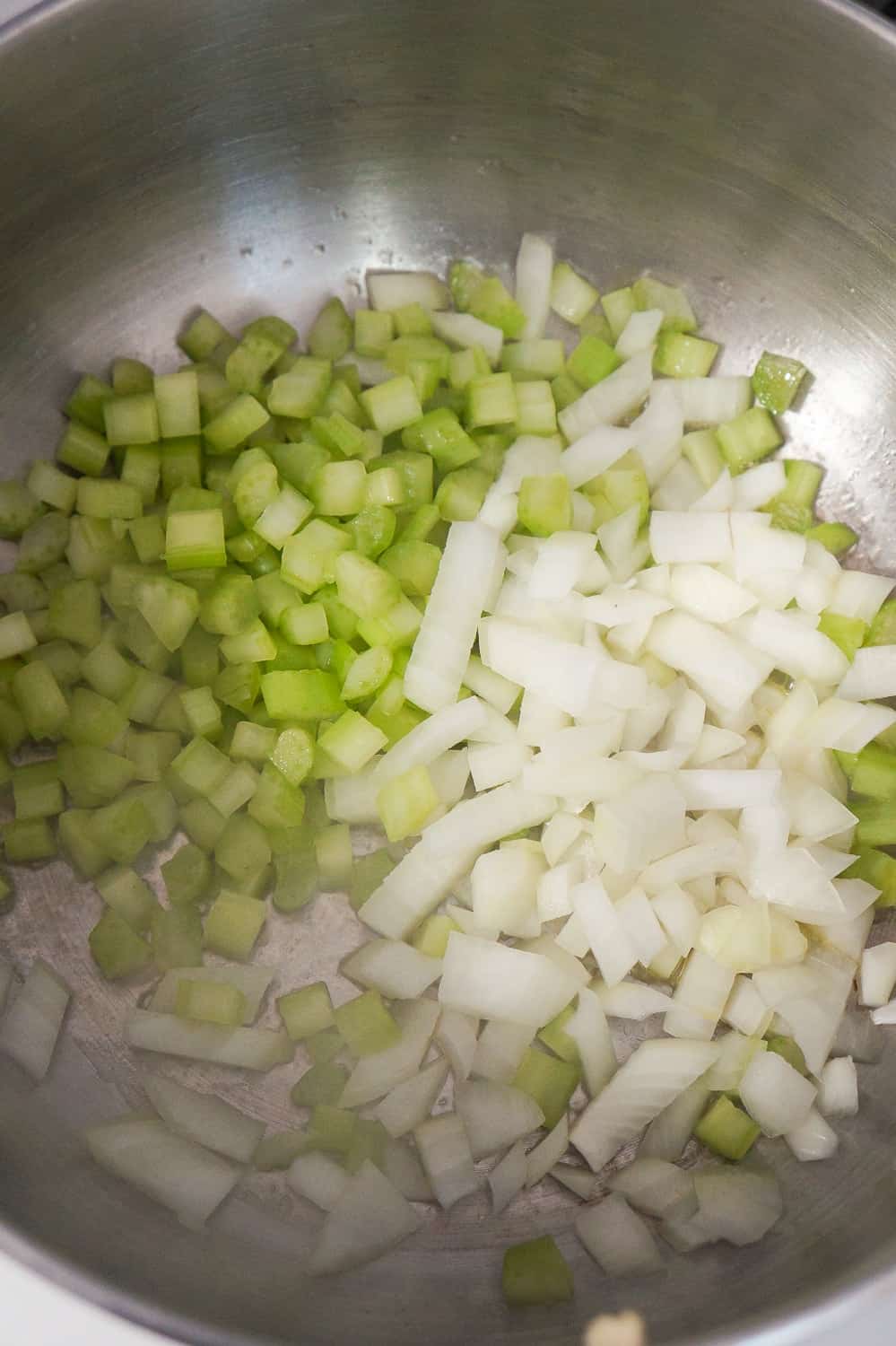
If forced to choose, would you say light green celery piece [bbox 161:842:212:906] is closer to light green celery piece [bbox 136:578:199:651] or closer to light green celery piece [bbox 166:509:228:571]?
light green celery piece [bbox 136:578:199:651]

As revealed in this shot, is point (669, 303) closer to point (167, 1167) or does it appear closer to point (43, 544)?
point (43, 544)

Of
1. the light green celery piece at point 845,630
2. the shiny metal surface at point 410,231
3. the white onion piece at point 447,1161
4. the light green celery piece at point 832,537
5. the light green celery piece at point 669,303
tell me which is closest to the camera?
the shiny metal surface at point 410,231

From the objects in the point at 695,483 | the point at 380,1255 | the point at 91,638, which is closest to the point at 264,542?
the point at 91,638

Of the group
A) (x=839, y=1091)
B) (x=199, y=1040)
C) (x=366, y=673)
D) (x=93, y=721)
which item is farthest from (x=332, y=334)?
(x=839, y=1091)

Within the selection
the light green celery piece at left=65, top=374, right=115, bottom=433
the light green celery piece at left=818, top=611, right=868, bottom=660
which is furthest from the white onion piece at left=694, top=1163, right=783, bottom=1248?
the light green celery piece at left=65, top=374, right=115, bottom=433

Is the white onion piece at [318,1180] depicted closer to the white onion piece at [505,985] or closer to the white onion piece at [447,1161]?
the white onion piece at [447,1161]

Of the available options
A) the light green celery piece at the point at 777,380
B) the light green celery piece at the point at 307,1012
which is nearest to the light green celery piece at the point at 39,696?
the light green celery piece at the point at 307,1012
